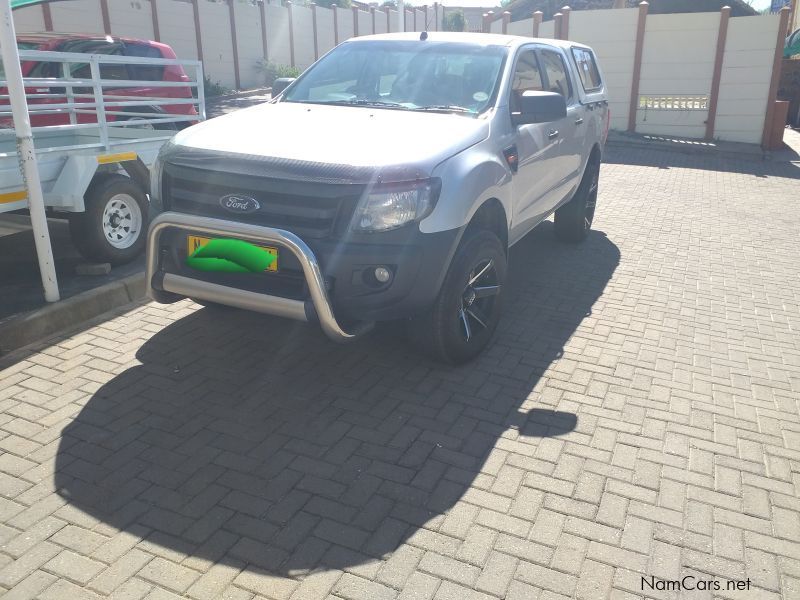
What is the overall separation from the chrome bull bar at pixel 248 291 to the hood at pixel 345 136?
44 centimetres

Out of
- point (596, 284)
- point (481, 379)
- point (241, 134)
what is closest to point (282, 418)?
point (481, 379)

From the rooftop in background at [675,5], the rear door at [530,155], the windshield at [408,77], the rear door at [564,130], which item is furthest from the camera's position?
the rooftop in background at [675,5]

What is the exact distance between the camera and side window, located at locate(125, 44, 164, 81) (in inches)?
344

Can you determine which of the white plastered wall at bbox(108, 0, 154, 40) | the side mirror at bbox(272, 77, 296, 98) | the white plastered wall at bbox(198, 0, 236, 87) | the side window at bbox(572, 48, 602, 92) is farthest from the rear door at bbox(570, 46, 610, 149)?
the white plastered wall at bbox(198, 0, 236, 87)

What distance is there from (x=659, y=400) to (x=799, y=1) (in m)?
28.8

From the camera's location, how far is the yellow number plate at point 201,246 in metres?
3.70

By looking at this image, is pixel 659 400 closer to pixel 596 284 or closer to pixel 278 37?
pixel 596 284

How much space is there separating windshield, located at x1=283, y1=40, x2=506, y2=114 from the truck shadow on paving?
5.32 feet

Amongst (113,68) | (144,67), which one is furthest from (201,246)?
(113,68)

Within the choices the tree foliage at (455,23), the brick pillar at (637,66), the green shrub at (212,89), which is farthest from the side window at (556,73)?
the tree foliage at (455,23)

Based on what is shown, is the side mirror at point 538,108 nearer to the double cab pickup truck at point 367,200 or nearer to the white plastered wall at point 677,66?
the double cab pickup truck at point 367,200

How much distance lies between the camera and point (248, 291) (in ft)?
12.4

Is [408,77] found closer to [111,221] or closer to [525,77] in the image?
[525,77]

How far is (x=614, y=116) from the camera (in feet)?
54.6
